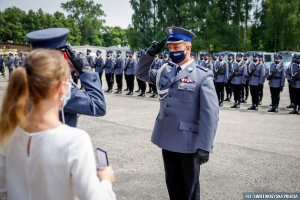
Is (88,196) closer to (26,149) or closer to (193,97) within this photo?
(26,149)

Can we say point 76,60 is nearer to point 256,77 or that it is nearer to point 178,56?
point 178,56

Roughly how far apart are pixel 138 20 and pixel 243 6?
13.9m

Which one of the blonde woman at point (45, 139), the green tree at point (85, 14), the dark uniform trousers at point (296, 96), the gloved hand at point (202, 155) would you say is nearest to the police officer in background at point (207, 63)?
the dark uniform trousers at point (296, 96)

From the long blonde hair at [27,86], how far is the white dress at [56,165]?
0.08 m

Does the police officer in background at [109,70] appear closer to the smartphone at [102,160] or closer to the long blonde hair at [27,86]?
the smartphone at [102,160]

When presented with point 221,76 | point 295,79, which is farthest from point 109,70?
point 295,79

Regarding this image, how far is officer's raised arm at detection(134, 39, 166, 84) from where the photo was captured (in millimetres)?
3473

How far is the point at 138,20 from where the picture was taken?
1897 inches

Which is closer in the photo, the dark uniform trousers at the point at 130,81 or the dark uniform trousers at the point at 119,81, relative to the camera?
the dark uniform trousers at the point at 130,81

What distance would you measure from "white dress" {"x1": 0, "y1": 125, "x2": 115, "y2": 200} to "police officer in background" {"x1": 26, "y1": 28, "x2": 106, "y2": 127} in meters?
0.60

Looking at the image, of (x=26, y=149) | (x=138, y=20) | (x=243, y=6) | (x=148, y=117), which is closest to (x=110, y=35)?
(x=138, y=20)

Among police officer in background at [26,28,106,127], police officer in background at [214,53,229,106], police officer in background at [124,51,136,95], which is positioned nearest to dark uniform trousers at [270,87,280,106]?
→ police officer in background at [214,53,229,106]

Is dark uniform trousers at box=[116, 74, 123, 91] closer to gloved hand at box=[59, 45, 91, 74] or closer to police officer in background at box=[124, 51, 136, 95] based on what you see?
police officer in background at box=[124, 51, 136, 95]

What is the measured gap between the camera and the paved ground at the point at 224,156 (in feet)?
15.1
